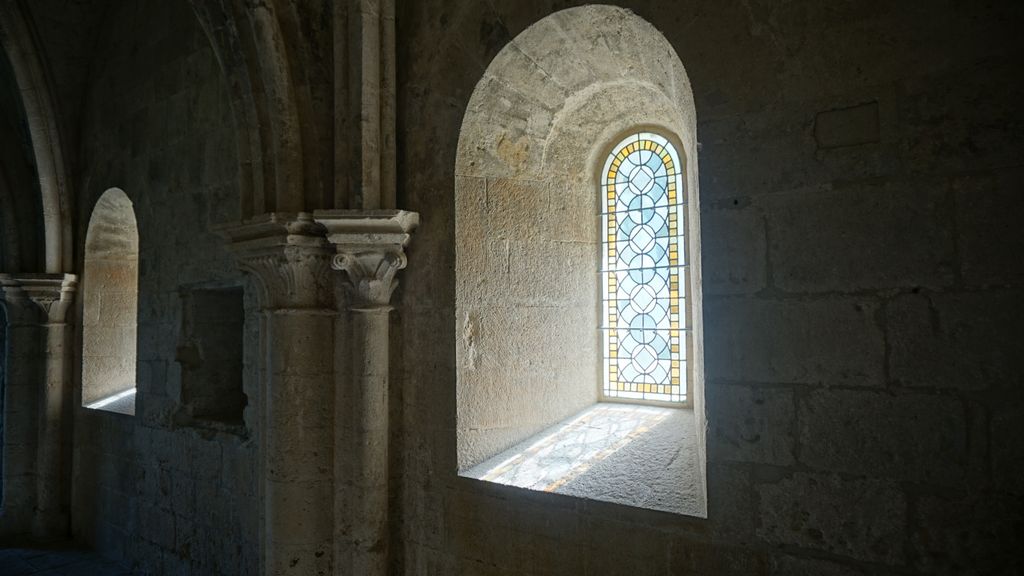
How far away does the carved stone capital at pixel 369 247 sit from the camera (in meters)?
3.26

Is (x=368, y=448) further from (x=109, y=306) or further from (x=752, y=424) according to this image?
(x=109, y=306)

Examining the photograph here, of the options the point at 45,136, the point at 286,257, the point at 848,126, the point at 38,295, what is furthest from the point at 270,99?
the point at 38,295

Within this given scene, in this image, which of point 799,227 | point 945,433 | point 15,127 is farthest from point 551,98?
point 15,127

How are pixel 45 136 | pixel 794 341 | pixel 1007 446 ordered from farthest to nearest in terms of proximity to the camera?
pixel 45 136 < pixel 794 341 < pixel 1007 446

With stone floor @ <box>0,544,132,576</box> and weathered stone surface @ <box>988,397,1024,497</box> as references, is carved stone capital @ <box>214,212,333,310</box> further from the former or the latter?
stone floor @ <box>0,544,132,576</box>

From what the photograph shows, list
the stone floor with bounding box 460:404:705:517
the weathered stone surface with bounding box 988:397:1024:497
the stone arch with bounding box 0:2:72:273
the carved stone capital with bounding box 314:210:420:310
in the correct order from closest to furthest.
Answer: the weathered stone surface with bounding box 988:397:1024:497, the stone floor with bounding box 460:404:705:517, the carved stone capital with bounding box 314:210:420:310, the stone arch with bounding box 0:2:72:273

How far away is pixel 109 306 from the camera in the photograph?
20.6 ft

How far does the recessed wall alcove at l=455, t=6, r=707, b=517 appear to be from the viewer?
2947 mm

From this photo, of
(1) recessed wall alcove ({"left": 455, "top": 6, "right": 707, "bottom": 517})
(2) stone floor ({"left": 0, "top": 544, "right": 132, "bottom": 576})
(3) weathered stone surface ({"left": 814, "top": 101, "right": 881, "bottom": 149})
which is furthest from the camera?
(2) stone floor ({"left": 0, "top": 544, "right": 132, "bottom": 576})

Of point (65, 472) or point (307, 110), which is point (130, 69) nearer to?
point (307, 110)

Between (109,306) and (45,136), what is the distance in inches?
65.8

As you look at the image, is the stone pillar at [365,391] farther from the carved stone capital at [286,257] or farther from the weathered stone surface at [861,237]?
the weathered stone surface at [861,237]

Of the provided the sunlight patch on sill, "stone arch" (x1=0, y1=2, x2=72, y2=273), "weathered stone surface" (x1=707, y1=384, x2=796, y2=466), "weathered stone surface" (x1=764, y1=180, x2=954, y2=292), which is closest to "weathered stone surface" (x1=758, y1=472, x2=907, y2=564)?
"weathered stone surface" (x1=707, y1=384, x2=796, y2=466)

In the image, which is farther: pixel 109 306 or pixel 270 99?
pixel 109 306
